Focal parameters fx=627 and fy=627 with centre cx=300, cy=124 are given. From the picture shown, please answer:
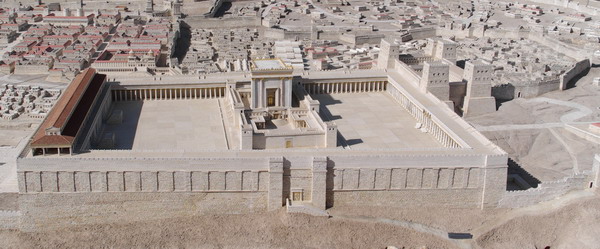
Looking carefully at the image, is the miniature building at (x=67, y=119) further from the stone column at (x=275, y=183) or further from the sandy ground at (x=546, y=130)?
the sandy ground at (x=546, y=130)

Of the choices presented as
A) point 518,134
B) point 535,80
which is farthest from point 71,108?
point 535,80

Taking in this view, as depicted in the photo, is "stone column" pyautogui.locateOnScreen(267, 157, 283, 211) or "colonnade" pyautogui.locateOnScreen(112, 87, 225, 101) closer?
"stone column" pyautogui.locateOnScreen(267, 157, 283, 211)

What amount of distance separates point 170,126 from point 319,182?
2436 centimetres

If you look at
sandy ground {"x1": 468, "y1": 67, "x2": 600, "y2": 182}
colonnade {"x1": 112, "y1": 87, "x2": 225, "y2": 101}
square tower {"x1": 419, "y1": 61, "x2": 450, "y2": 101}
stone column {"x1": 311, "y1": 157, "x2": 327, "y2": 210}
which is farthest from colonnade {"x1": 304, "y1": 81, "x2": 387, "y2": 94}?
stone column {"x1": 311, "y1": 157, "x2": 327, "y2": 210}

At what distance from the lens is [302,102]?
85688 mm

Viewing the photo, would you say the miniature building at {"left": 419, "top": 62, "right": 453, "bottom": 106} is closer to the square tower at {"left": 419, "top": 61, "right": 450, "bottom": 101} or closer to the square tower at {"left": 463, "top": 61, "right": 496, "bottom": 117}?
the square tower at {"left": 419, "top": 61, "right": 450, "bottom": 101}

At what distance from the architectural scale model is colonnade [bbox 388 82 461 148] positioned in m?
0.32

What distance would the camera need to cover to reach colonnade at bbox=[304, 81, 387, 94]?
94.1 m

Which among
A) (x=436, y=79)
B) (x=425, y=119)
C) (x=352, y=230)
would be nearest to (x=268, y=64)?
(x=425, y=119)

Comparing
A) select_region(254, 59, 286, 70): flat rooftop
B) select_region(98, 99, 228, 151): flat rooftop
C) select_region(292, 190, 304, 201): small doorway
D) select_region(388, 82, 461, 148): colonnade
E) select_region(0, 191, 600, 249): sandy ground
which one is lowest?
select_region(0, 191, 600, 249): sandy ground

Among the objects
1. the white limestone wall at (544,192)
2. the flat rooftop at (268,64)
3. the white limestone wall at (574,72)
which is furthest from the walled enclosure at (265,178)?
the white limestone wall at (574,72)

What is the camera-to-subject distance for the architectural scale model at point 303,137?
2505 inches

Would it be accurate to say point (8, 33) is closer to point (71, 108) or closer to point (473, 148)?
point (71, 108)

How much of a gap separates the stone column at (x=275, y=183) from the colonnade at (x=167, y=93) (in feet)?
97.1
